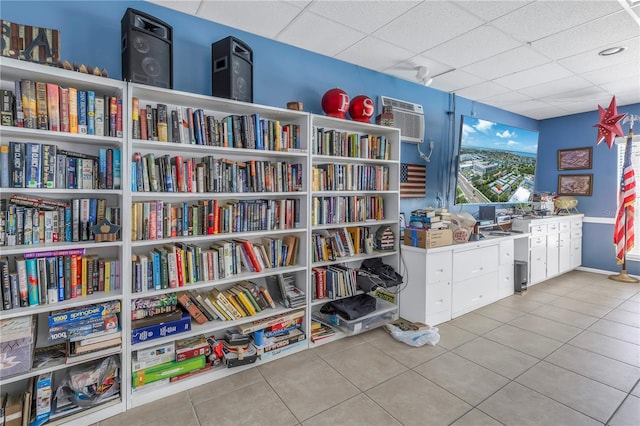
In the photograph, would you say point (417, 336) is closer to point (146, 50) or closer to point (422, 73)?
point (422, 73)

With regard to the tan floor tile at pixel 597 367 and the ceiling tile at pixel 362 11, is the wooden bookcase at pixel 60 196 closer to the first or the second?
the ceiling tile at pixel 362 11

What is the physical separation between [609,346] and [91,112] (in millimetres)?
4242

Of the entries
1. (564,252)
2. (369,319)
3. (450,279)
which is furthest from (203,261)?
(564,252)

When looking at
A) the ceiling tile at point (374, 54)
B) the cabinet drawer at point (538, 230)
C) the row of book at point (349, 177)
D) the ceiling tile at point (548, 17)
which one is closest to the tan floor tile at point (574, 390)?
the row of book at point (349, 177)

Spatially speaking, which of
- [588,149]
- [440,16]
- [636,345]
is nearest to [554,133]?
[588,149]

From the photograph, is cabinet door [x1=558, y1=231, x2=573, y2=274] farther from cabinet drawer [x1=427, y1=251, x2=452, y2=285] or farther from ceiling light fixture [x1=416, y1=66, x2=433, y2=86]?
ceiling light fixture [x1=416, y1=66, x2=433, y2=86]

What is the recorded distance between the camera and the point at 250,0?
2.16 meters

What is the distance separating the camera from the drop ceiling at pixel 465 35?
2.25 metres

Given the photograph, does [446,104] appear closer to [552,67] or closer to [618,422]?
[552,67]

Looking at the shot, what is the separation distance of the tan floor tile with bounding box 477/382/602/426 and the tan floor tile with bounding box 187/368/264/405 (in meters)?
1.50

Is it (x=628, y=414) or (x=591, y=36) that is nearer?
(x=628, y=414)

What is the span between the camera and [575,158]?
5.18 m

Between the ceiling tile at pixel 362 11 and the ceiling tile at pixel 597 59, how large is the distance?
80.4 inches

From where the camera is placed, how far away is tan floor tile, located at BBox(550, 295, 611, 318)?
3393 millimetres
